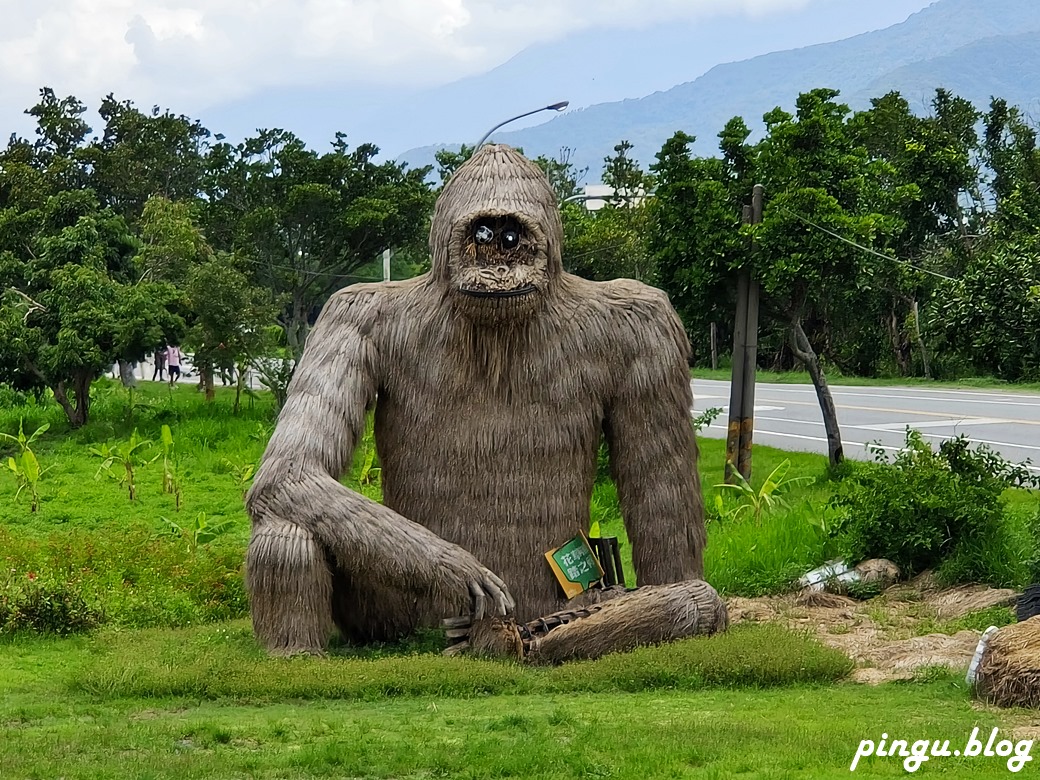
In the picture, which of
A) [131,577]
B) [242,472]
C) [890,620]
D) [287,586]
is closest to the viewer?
[287,586]

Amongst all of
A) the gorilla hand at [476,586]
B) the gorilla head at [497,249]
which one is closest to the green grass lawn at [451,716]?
the gorilla hand at [476,586]

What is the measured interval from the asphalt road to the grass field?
7634 millimetres

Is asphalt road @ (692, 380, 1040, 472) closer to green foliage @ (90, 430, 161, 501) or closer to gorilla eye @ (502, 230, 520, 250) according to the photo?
green foliage @ (90, 430, 161, 501)

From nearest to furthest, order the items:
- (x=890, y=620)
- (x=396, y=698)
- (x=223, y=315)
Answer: (x=396, y=698), (x=890, y=620), (x=223, y=315)

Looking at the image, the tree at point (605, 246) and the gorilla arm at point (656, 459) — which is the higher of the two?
the tree at point (605, 246)

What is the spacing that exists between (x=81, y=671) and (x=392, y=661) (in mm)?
1280

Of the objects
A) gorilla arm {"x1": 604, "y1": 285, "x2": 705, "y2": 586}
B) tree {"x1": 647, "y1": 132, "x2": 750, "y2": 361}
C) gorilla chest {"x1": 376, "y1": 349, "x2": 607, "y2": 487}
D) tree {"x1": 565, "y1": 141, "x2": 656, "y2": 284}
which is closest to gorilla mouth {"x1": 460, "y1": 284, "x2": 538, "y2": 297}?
gorilla chest {"x1": 376, "y1": 349, "x2": 607, "y2": 487}

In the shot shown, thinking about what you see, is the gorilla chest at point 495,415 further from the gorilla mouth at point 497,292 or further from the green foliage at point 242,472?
the green foliage at point 242,472

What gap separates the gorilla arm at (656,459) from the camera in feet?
22.3

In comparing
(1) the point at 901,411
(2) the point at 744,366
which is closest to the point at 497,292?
(2) the point at 744,366

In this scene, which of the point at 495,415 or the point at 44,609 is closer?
the point at 495,415

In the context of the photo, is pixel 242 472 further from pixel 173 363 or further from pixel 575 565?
pixel 173 363

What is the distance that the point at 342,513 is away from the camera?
20.5 feet

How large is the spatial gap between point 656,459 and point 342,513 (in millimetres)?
1523
